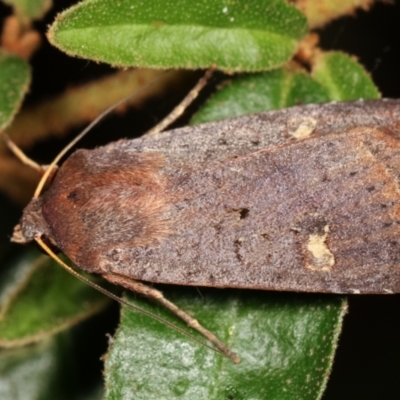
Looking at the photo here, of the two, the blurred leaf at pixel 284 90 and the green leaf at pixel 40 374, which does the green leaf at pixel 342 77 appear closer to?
the blurred leaf at pixel 284 90

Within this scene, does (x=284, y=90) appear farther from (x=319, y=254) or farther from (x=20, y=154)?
(x=20, y=154)

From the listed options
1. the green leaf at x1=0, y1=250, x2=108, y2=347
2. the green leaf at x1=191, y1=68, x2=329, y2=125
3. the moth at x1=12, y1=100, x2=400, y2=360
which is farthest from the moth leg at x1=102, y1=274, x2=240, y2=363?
the green leaf at x1=191, y1=68, x2=329, y2=125

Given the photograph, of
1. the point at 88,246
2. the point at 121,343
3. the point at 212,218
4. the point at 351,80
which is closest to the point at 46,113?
the point at 88,246

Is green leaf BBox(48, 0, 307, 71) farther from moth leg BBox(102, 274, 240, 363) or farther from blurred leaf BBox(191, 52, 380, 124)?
moth leg BBox(102, 274, 240, 363)

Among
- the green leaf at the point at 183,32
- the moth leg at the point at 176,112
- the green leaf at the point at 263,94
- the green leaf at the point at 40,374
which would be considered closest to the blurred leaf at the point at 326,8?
the green leaf at the point at 183,32

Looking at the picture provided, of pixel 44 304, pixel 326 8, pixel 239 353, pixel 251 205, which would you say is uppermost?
pixel 326 8

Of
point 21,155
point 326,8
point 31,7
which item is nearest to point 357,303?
point 326,8

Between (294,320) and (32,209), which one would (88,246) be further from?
(294,320)
